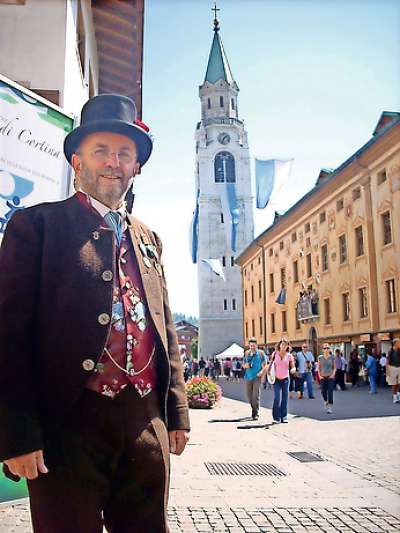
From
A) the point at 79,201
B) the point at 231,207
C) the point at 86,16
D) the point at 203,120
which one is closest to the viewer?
the point at 79,201

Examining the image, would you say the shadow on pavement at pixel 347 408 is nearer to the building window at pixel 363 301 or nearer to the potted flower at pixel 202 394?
the potted flower at pixel 202 394

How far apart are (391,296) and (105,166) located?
2584 cm

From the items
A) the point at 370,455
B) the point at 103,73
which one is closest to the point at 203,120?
the point at 103,73

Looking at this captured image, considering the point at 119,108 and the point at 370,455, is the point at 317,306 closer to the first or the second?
the point at 370,455

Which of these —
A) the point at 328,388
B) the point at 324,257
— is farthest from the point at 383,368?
the point at 328,388

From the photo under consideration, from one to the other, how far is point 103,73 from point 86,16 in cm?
314

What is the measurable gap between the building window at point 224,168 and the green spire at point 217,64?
11421 mm

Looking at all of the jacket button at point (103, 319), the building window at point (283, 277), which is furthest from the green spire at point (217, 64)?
the jacket button at point (103, 319)

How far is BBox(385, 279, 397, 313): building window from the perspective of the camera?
2611 centimetres

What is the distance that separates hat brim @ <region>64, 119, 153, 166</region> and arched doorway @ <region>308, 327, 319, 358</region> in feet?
111

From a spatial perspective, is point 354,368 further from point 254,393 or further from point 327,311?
point 254,393

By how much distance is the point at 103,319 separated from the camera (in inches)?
84.0

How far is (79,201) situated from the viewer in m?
2.43

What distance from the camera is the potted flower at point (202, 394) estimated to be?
623 inches
